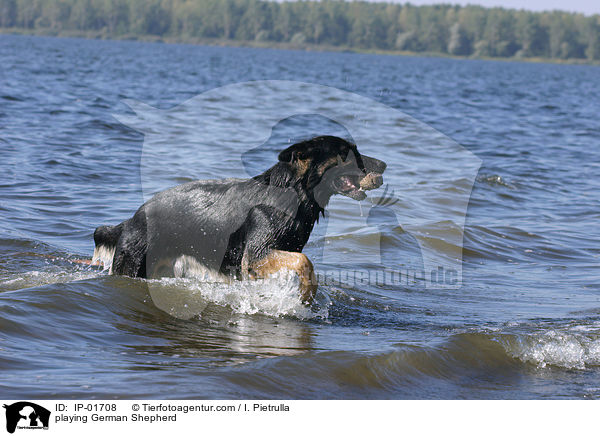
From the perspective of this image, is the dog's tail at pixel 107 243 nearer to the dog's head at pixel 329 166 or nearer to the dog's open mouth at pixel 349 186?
the dog's head at pixel 329 166

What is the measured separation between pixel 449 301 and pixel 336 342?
208cm

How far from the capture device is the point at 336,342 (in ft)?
18.2

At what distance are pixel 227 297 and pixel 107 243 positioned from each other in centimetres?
129

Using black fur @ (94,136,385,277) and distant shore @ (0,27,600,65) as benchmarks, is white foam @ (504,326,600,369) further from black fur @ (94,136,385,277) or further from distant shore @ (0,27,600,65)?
distant shore @ (0,27,600,65)

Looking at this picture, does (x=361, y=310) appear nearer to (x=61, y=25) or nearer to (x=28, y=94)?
(x=28, y=94)

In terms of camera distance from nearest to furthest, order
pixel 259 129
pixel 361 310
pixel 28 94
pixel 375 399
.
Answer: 1. pixel 375 399
2. pixel 361 310
3. pixel 259 129
4. pixel 28 94

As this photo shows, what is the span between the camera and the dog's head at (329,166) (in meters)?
5.95

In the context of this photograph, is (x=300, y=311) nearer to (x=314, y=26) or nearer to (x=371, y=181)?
(x=371, y=181)

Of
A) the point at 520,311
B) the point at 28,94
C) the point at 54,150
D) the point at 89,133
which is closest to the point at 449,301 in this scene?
the point at 520,311

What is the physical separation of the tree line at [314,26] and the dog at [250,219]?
154 meters

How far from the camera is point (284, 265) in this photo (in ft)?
18.9
